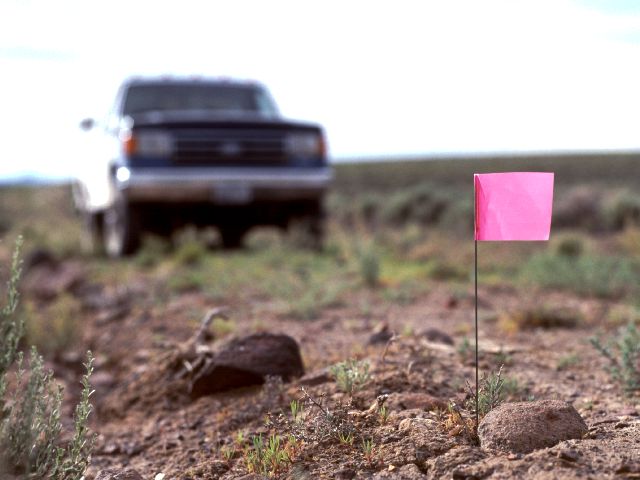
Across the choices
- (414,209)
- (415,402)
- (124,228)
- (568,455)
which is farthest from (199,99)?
(414,209)

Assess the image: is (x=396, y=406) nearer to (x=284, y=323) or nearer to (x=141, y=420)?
(x=141, y=420)

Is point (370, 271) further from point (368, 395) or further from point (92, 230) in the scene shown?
point (92, 230)

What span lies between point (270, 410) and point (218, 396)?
1.70 ft

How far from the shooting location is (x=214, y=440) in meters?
3.48

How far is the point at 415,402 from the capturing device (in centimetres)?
326

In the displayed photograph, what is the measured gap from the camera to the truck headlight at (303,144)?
376 inches

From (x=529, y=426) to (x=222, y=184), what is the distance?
6.93 m

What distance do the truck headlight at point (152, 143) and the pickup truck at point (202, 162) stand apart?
1 cm

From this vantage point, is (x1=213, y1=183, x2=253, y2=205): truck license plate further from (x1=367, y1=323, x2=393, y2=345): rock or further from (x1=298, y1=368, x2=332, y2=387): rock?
(x1=298, y1=368, x2=332, y2=387): rock

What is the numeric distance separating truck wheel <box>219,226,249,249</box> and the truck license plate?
164 centimetres

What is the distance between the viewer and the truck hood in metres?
9.00

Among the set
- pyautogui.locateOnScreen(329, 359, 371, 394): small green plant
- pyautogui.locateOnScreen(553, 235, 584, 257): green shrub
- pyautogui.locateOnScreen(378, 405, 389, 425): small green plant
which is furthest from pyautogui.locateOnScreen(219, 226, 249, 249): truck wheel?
pyautogui.locateOnScreen(378, 405, 389, 425): small green plant

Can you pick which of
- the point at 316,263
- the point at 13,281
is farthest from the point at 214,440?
the point at 316,263

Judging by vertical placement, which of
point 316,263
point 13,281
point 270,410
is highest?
point 13,281
